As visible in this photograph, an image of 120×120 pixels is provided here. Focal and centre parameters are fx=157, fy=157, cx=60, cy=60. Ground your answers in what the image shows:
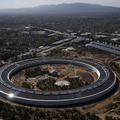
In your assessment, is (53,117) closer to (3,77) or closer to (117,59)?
(3,77)

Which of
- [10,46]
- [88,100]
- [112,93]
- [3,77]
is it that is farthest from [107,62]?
[10,46]

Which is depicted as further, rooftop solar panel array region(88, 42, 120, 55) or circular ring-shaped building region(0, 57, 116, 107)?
rooftop solar panel array region(88, 42, 120, 55)

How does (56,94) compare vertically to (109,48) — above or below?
below

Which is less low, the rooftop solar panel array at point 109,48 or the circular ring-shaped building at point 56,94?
the rooftop solar panel array at point 109,48

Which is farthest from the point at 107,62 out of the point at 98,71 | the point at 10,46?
the point at 10,46

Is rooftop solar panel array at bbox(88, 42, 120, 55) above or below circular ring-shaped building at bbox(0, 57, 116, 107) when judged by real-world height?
above

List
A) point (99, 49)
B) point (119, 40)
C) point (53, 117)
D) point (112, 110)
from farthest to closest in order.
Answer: point (119, 40), point (99, 49), point (112, 110), point (53, 117)

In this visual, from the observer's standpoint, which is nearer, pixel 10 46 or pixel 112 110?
pixel 112 110

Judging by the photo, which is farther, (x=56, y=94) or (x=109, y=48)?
(x=109, y=48)

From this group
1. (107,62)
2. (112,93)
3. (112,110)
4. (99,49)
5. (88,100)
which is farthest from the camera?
(99,49)

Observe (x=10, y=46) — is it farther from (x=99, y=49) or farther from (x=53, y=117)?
(x=53, y=117)

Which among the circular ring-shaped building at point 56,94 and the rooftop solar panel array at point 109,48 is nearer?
the circular ring-shaped building at point 56,94
